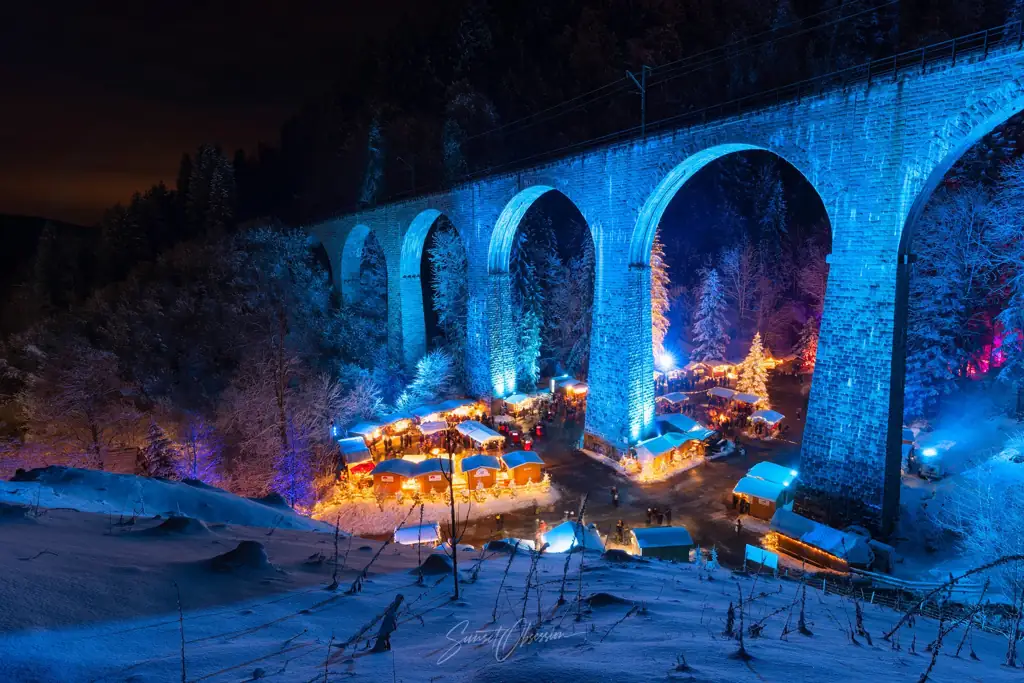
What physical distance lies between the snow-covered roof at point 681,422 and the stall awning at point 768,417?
2975 mm

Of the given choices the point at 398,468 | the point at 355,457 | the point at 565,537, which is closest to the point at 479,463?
the point at 398,468

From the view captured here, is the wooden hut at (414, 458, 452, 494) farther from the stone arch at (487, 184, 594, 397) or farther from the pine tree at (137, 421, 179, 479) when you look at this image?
the stone arch at (487, 184, 594, 397)

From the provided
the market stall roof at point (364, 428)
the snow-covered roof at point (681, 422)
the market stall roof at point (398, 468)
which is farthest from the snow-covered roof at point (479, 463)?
the snow-covered roof at point (681, 422)

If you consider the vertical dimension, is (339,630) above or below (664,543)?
above

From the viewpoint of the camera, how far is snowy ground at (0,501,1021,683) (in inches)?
71.9

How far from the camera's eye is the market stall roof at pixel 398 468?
15125mm

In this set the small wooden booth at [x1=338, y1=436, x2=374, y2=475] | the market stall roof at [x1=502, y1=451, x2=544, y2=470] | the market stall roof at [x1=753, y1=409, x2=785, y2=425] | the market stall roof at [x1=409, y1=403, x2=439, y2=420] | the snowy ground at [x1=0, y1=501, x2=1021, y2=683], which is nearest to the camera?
the snowy ground at [x1=0, y1=501, x2=1021, y2=683]

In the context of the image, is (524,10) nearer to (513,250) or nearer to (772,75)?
(772,75)

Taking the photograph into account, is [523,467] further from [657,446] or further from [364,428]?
[364,428]

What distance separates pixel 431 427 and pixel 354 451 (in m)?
3.04

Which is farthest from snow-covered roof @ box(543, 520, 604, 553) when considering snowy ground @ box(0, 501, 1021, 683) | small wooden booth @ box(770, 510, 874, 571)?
snowy ground @ box(0, 501, 1021, 683)

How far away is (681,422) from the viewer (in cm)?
1792

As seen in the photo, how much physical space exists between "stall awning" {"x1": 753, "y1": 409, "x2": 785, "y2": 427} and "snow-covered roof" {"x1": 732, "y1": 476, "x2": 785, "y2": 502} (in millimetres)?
6292

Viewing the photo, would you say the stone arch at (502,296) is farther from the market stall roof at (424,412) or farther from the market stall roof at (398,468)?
the market stall roof at (398,468)
